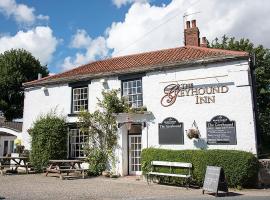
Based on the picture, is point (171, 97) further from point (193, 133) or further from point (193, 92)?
point (193, 133)

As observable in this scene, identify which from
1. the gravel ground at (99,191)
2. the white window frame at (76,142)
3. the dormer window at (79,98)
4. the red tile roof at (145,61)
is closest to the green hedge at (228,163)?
the gravel ground at (99,191)

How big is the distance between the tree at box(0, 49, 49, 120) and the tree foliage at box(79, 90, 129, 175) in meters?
18.1

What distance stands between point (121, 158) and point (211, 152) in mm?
5407

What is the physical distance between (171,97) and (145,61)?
3.23 meters

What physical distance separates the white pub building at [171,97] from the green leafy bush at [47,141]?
67cm

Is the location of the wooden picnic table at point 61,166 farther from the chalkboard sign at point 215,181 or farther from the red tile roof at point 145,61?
the chalkboard sign at point 215,181

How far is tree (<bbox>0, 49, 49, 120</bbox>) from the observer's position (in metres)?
33.0

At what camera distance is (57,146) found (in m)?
17.8

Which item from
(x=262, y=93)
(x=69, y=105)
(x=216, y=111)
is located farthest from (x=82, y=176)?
(x=262, y=93)

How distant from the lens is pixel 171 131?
1545cm

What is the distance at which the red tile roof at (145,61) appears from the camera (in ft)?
50.4

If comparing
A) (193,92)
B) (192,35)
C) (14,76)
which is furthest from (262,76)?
(14,76)

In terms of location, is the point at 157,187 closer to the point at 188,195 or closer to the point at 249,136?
the point at 188,195

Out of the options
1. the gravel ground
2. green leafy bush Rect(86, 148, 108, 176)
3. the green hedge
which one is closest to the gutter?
green leafy bush Rect(86, 148, 108, 176)
